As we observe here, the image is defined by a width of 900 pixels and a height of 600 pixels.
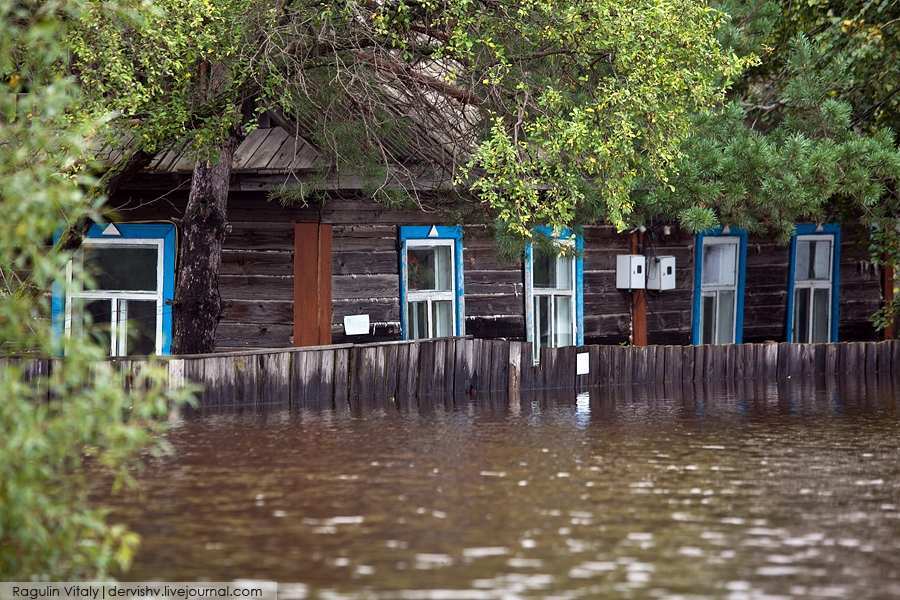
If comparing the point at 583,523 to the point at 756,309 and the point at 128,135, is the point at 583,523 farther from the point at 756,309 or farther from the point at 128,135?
the point at 756,309

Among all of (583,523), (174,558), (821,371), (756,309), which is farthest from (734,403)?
(174,558)

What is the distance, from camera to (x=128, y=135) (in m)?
18.5

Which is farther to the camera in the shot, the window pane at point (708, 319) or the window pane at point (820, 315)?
the window pane at point (820, 315)

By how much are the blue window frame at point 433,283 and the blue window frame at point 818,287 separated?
279 inches

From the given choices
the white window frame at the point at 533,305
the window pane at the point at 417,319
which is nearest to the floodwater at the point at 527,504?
the window pane at the point at 417,319

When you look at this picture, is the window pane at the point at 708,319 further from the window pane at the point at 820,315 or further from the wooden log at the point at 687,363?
the wooden log at the point at 687,363

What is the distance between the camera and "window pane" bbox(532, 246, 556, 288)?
22.7 m

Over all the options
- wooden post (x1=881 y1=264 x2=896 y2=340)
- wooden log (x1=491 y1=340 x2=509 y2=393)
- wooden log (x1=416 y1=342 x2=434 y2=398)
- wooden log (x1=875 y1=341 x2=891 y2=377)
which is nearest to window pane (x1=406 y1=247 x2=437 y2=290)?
wooden log (x1=491 y1=340 x2=509 y2=393)

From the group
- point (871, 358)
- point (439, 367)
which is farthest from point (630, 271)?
point (439, 367)

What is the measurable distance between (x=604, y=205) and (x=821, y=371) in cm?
524

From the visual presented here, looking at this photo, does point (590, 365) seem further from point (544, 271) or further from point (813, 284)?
point (813, 284)

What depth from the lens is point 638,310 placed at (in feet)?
77.4

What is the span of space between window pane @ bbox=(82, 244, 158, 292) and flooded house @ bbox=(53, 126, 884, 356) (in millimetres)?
18

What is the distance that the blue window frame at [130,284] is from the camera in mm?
20453
